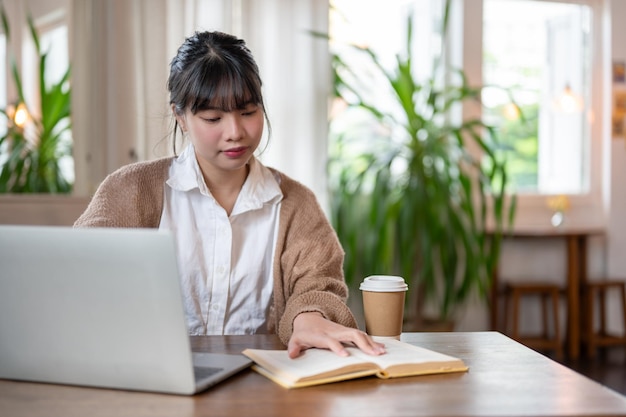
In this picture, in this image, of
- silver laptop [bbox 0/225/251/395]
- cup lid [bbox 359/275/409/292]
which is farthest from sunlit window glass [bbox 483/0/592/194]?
silver laptop [bbox 0/225/251/395]

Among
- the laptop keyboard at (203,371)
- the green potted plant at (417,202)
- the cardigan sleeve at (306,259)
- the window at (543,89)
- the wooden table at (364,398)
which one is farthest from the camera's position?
the window at (543,89)

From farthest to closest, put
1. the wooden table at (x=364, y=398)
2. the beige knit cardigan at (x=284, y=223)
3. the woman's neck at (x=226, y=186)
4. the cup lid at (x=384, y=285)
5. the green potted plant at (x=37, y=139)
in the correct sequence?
the green potted plant at (x=37, y=139)
the woman's neck at (x=226, y=186)
the beige knit cardigan at (x=284, y=223)
the cup lid at (x=384, y=285)
the wooden table at (x=364, y=398)

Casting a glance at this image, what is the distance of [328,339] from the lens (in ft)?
4.45

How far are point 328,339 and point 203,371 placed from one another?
0.77ft

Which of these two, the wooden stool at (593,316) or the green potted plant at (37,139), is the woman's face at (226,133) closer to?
the green potted plant at (37,139)

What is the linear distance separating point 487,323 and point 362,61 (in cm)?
179

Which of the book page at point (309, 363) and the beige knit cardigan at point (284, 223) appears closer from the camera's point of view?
the book page at point (309, 363)

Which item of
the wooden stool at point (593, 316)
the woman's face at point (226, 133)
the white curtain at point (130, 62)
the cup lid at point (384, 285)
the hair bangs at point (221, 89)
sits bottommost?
the wooden stool at point (593, 316)

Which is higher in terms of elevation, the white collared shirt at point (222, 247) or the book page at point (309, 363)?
the white collared shirt at point (222, 247)

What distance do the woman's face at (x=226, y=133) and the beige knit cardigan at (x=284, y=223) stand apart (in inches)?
6.9

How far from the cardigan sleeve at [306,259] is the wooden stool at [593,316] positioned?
11.4 feet

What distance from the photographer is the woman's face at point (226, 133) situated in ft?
5.50

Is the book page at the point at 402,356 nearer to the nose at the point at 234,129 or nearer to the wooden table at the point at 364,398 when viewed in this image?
the wooden table at the point at 364,398

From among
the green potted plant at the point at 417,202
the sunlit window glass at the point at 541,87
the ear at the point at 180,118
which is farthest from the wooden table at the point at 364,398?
the sunlit window glass at the point at 541,87
